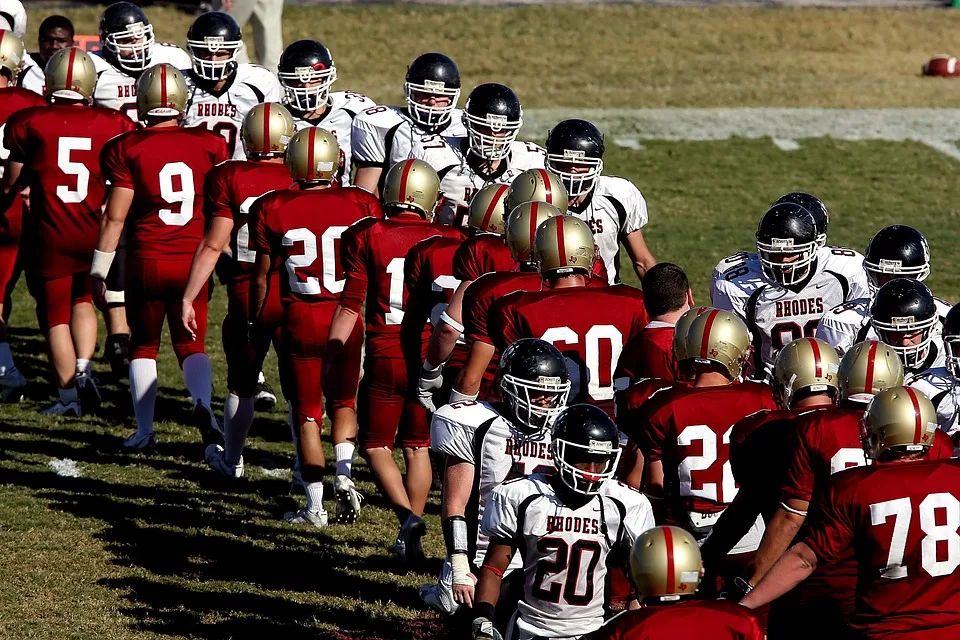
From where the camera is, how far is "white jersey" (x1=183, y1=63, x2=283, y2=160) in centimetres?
839

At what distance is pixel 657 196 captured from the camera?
Answer: 45.5ft

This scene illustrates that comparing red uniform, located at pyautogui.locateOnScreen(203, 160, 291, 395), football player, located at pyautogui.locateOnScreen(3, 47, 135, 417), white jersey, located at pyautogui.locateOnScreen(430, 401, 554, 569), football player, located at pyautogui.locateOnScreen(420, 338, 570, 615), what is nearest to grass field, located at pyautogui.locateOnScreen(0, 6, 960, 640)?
football player, located at pyautogui.locateOnScreen(3, 47, 135, 417)

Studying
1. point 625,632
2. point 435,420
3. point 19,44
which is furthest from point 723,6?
point 625,632

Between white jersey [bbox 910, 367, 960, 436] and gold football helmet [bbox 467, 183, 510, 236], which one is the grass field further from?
white jersey [bbox 910, 367, 960, 436]

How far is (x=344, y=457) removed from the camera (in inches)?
269

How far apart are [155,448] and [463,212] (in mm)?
2252

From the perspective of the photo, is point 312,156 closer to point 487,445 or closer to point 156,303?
point 156,303

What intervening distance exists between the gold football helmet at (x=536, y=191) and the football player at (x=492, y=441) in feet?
3.98

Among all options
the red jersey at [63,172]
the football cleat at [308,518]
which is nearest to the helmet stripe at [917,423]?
the football cleat at [308,518]

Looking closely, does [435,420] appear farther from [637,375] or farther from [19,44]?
[19,44]

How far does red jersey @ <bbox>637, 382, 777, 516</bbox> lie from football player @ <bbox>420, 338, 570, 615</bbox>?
0.31m

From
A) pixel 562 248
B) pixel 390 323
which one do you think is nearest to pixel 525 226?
pixel 562 248

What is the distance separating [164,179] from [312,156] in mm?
1310

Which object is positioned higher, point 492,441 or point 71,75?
point 71,75
